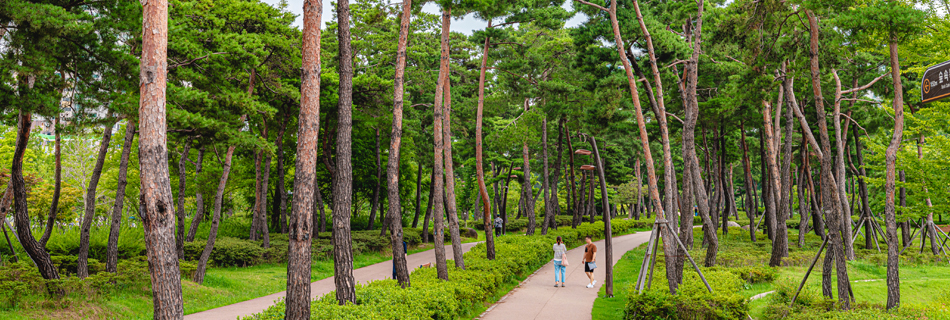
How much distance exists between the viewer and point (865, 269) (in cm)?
1572

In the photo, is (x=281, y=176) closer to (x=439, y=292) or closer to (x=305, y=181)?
(x=439, y=292)

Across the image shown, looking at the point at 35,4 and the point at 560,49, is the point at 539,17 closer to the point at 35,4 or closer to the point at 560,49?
the point at 560,49

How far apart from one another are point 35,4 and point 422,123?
17523mm

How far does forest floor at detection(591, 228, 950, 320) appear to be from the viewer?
28.9 feet

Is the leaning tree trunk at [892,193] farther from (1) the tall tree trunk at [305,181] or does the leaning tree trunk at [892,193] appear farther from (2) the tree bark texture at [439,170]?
(1) the tall tree trunk at [305,181]

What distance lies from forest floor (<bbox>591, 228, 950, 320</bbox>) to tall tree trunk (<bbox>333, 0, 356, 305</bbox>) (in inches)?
210

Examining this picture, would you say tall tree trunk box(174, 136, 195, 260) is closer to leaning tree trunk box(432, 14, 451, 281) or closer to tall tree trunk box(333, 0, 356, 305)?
leaning tree trunk box(432, 14, 451, 281)

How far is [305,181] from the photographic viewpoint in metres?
6.71

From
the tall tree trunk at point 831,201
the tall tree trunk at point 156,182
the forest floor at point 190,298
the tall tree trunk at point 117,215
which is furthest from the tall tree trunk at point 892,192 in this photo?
the tall tree trunk at point 117,215

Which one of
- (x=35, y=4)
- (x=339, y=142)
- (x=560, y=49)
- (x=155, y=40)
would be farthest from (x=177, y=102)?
(x=560, y=49)

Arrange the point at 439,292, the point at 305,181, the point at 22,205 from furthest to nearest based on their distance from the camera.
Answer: the point at 22,205 < the point at 439,292 < the point at 305,181

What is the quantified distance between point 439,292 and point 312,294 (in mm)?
5200

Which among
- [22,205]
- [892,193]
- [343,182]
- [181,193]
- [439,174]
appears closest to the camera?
[343,182]

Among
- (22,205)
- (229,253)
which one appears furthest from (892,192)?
(229,253)
